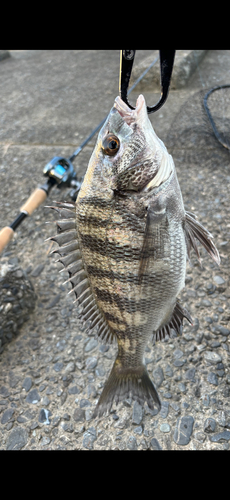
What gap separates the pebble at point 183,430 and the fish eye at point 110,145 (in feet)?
4.84

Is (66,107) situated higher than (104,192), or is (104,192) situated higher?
(104,192)

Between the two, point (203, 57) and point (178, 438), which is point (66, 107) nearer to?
point (203, 57)

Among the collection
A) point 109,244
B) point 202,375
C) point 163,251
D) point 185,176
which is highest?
point 109,244

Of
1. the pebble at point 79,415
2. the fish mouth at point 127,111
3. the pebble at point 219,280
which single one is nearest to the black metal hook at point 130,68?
the fish mouth at point 127,111

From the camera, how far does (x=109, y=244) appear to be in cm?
123

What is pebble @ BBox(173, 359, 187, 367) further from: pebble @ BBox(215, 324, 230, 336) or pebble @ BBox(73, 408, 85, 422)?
pebble @ BBox(73, 408, 85, 422)

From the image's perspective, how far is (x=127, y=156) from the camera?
1.22 metres

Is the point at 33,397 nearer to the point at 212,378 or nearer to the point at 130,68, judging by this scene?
the point at 212,378

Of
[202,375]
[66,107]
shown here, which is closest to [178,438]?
[202,375]

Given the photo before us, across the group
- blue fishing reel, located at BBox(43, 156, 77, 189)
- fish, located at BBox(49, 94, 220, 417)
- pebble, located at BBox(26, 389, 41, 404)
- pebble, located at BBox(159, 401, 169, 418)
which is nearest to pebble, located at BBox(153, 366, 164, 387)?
pebble, located at BBox(159, 401, 169, 418)

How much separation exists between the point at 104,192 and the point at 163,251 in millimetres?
345

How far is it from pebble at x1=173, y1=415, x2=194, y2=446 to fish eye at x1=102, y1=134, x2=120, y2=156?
1477 mm

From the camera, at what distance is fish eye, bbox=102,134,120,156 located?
48.0 inches

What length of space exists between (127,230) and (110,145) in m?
0.35
